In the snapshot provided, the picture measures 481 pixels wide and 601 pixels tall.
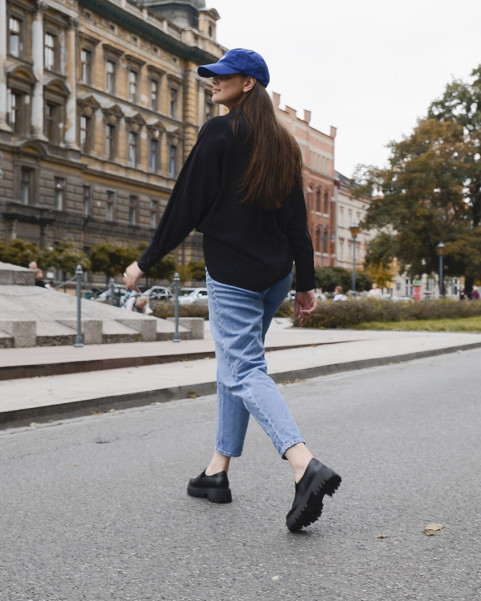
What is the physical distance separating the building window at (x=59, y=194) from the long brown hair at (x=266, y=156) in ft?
146

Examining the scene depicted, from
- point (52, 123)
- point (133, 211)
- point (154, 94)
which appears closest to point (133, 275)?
point (52, 123)

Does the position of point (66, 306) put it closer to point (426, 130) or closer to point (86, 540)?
point (86, 540)

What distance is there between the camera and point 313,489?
3.47m

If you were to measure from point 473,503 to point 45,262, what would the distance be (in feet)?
123

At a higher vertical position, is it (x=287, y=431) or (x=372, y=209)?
(x=372, y=209)

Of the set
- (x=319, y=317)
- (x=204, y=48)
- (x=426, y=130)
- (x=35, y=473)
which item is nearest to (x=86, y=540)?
(x=35, y=473)

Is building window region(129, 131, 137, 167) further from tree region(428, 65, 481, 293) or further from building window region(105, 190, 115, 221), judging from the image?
tree region(428, 65, 481, 293)

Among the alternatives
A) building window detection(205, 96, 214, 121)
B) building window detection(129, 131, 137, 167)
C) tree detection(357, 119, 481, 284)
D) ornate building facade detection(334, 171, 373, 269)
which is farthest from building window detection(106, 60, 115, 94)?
ornate building facade detection(334, 171, 373, 269)

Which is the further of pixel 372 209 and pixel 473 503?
pixel 372 209

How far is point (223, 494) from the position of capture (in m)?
4.21

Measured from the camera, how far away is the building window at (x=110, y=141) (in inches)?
2078

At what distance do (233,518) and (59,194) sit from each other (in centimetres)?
4497

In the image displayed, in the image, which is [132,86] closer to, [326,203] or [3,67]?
[3,67]

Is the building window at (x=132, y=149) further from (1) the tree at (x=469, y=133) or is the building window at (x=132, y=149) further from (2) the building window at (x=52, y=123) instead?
(1) the tree at (x=469, y=133)
